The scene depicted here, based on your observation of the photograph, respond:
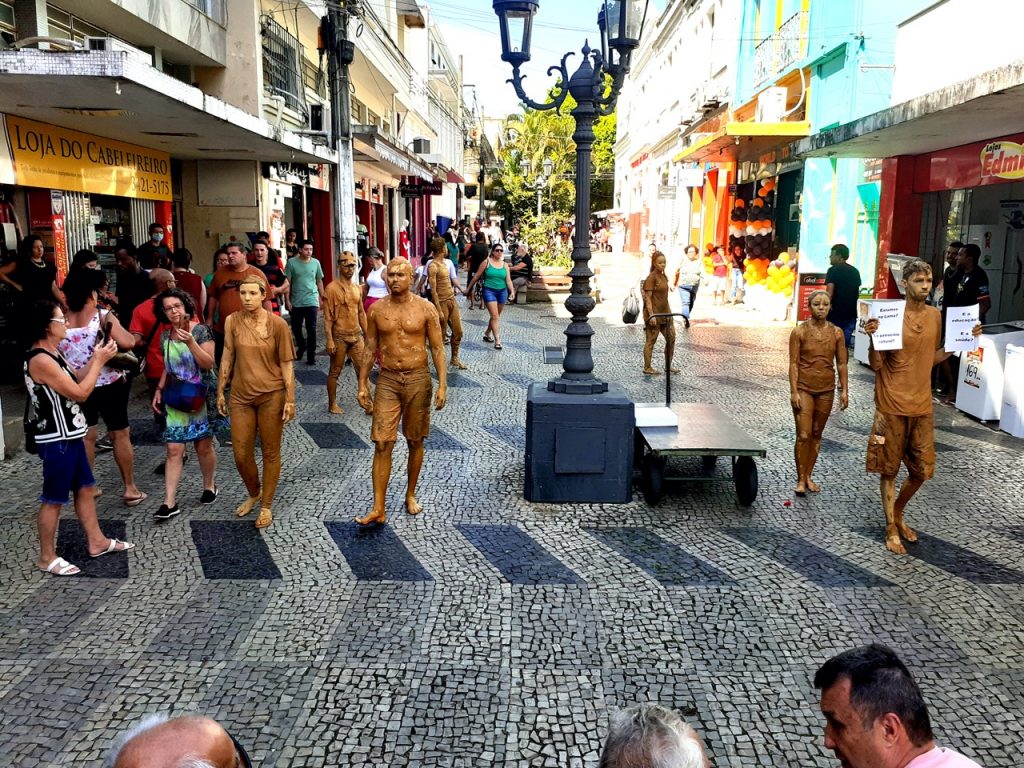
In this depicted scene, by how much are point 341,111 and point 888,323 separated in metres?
11.6

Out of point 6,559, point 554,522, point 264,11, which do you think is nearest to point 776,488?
point 554,522

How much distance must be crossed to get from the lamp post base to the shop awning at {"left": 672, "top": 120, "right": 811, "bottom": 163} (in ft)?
41.0

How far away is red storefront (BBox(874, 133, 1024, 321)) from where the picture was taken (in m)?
11.6

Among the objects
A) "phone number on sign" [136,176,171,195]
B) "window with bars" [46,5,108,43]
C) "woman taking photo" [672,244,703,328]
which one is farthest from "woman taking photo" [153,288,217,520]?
"woman taking photo" [672,244,703,328]

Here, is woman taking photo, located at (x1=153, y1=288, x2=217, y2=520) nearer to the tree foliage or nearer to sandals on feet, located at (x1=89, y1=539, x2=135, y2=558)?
sandals on feet, located at (x1=89, y1=539, x2=135, y2=558)

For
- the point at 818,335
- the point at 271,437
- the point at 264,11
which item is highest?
the point at 264,11

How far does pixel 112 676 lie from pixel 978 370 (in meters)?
8.68

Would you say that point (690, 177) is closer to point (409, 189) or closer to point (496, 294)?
point (409, 189)

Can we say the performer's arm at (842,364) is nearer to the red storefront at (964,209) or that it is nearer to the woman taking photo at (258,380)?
the woman taking photo at (258,380)

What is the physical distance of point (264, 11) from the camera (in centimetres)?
1570

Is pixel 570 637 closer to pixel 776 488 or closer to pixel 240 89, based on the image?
pixel 776 488

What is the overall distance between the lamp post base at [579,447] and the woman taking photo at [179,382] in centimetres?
229

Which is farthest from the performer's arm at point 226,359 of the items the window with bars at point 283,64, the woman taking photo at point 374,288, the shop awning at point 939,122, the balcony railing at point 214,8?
the window with bars at point 283,64

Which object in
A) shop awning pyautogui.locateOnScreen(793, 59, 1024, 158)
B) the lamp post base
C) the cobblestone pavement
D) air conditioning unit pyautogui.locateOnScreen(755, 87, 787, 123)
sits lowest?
the cobblestone pavement
